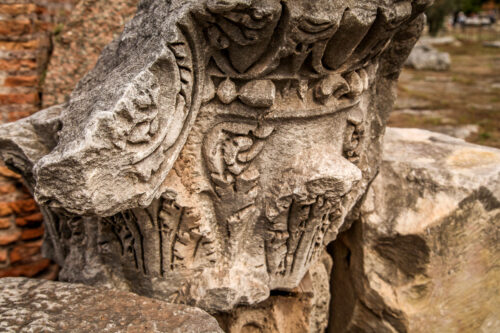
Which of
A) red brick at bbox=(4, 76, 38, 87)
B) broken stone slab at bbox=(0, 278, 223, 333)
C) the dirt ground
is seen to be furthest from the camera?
the dirt ground

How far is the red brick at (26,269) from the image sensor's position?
220 centimetres

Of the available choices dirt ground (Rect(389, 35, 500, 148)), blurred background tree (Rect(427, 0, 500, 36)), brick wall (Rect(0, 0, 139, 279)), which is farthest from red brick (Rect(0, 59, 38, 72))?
blurred background tree (Rect(427, 0, 500, 36))

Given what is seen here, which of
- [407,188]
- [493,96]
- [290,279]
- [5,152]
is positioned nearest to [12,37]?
[5,152]

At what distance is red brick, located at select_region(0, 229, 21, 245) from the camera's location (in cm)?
216

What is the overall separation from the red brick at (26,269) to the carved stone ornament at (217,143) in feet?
2.74

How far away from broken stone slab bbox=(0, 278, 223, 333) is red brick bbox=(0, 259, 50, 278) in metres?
1.19

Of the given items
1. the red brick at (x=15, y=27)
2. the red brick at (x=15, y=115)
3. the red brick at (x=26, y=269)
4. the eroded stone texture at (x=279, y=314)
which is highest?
the red brick at (x=15, y=27)

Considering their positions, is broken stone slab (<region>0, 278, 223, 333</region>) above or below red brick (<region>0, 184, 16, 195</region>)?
below

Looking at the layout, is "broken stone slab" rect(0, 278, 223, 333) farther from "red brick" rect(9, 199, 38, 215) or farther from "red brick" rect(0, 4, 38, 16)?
"red brick" rect(0, 4, 38, 16)

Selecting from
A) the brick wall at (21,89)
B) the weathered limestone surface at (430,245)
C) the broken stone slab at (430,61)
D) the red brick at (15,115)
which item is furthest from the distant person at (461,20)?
the red brick at (15,115)

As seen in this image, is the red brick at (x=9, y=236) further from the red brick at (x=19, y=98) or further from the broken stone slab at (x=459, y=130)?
the broken stone slab at (x=459, y=130)

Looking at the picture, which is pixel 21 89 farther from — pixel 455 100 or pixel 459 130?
pixel 455 100

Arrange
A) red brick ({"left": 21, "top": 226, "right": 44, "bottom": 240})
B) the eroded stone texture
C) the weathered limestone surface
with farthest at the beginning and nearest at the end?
red brick ({"left": 21, "top": 226, "right": 44, "bottom": 240}) < the weathered limestone surface < the eroded stone texture

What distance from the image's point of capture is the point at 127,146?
0.89 m
